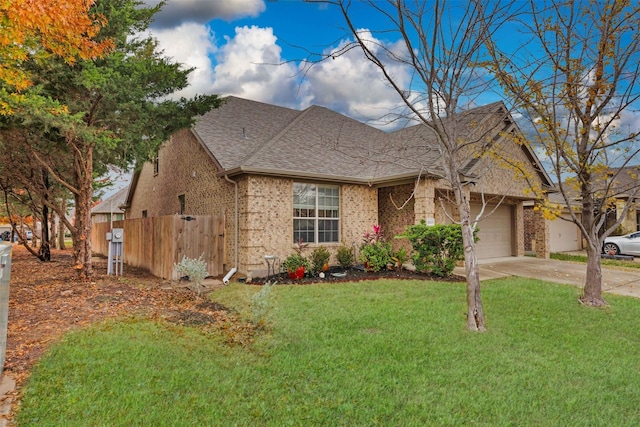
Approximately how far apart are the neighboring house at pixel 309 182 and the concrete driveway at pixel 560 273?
196cm

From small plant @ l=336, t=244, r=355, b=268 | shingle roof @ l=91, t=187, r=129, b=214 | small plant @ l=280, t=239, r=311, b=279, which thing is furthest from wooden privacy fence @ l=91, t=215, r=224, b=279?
shingle roof @ l=91, t=187, r=129, b=214

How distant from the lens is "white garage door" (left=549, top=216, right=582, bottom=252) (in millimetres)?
20203

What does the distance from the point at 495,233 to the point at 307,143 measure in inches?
351

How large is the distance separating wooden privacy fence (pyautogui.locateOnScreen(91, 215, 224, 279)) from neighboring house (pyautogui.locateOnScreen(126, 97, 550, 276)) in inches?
15.7

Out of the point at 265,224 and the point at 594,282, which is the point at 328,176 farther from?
the point at 594,282

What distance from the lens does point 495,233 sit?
51.4 feet

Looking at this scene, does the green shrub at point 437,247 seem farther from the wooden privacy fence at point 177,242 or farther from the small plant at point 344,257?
the wooden privacy fence at point 177,242

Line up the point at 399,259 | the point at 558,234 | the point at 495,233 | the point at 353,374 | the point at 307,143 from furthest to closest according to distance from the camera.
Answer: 1. the point at 558,234
2. the point at 495,233
3. the point at 307,143
4. the point at 399,259
5. the point at 353,374

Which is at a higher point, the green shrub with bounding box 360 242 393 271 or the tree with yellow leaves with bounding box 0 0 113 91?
the tree with yellow leaves with bounding box 0 0 113 91

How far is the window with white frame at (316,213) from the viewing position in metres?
11.7

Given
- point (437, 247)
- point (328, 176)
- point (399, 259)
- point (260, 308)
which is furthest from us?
point (328, 176)

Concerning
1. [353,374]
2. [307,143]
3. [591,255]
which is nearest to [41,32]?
[353,374]

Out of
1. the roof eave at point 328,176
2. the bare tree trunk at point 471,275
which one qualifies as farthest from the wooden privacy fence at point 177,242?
the bare tree trunk at point 471,275

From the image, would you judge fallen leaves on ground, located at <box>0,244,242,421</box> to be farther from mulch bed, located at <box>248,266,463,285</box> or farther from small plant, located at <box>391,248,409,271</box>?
small plant, located at <box>391,248,409,271</box>
